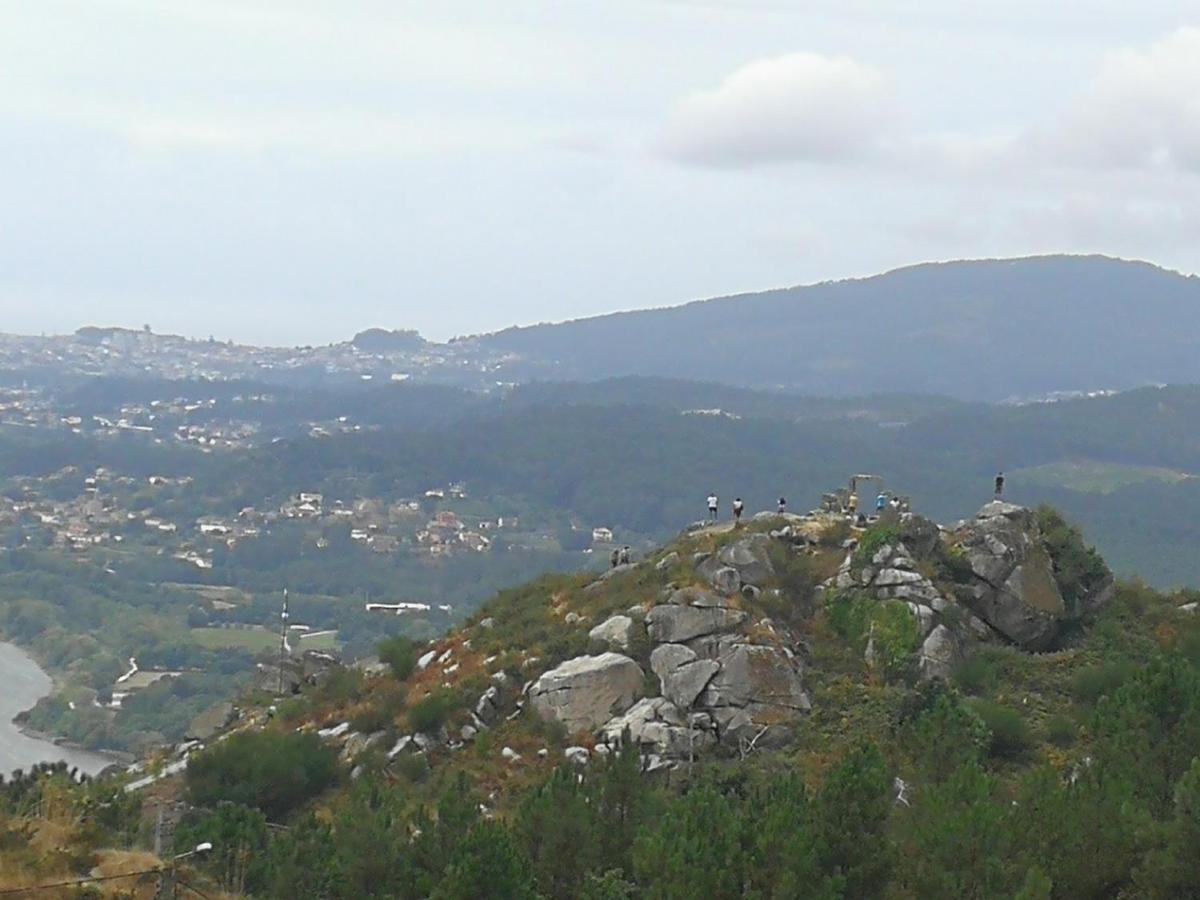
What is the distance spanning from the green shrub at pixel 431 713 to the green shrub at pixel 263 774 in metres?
1.63

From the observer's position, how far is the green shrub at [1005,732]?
2664 centimetres

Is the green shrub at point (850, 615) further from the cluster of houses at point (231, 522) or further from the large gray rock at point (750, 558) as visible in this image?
the cluster of houses at point (231, 522)

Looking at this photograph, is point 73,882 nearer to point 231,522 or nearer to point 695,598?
point 695,598

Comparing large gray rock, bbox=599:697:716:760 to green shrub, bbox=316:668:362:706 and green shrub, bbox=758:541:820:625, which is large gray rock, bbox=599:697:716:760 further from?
green shrub, bbox=316:668:362:706

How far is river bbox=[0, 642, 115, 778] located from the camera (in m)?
66.6

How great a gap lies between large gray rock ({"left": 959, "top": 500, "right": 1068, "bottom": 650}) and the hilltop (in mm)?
53

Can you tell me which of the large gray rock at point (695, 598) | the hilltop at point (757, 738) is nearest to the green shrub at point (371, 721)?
the hilltop at point (757, 738)

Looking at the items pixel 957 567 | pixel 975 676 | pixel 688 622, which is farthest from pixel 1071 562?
pixel 688 622

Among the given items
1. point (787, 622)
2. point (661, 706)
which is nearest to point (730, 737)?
point (661, 706)

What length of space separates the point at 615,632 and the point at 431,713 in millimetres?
3629

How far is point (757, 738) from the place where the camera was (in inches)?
1084

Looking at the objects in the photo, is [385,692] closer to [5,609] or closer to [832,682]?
[832,682]

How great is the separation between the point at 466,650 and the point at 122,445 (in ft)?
561

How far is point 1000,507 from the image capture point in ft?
108
